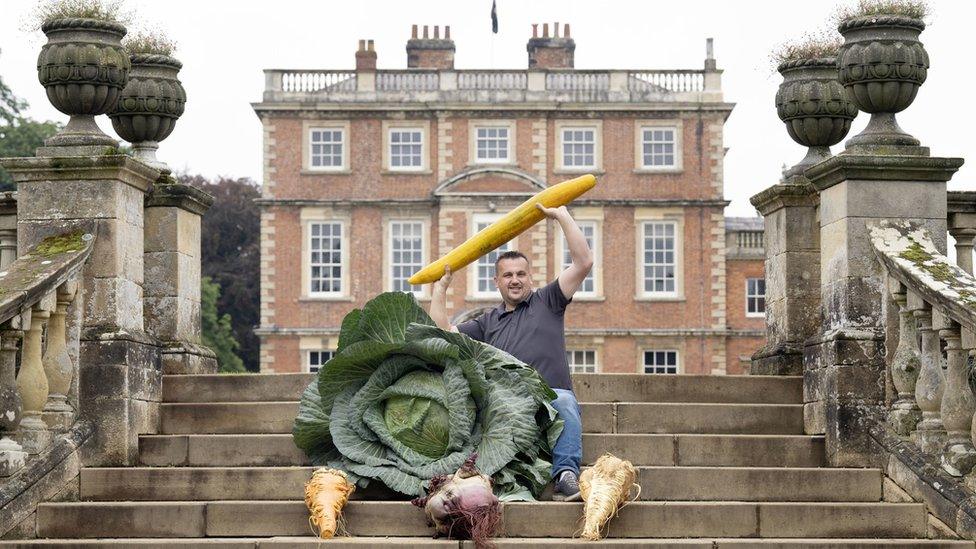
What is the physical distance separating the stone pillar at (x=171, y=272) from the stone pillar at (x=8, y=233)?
100 cm

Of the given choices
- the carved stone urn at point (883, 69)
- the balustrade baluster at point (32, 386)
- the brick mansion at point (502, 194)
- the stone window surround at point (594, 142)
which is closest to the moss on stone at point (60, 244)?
the balustrade baluster at point (32, 386)

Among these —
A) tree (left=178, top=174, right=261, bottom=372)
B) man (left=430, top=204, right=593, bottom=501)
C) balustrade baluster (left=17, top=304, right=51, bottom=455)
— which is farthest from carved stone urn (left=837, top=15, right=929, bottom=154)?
tree (left=178, top=174, right=261, bottom=372)

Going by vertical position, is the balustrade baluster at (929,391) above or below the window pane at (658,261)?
below

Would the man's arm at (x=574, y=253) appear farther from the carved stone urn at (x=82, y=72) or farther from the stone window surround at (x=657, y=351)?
the stone window surround at (x=657, y=351)

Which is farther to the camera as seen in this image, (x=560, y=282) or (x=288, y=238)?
(x=288, y=238)

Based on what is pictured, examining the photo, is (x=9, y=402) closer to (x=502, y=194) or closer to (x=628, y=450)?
(x=628, y=450)

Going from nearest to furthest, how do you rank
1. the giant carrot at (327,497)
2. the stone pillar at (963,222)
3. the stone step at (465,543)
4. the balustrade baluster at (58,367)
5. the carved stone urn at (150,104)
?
the stone step at (465,543) → the giant carrot at (327,497) → the balustrade baluster at (58,367) → the stone pillar at (963,222) → the carved stone urn at (150,104)

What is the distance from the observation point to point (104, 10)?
8969 millimetres

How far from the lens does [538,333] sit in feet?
26.8

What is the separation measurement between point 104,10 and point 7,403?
2.35 metres

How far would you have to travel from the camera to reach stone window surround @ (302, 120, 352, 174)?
1818 inches

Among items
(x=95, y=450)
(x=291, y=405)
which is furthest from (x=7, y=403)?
(x=291, y=405)

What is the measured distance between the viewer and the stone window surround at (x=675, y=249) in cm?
4572

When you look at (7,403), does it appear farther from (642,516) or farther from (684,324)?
(684,324)
